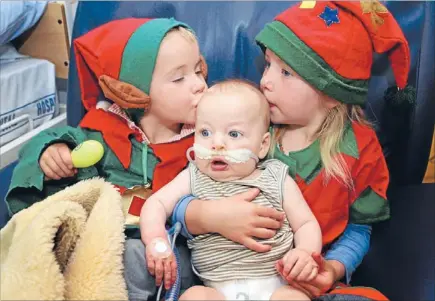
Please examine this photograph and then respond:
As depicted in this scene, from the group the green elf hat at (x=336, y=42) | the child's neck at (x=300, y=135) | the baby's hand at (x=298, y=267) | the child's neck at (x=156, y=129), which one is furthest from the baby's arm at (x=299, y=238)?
the child's neck at (x=156, y=129)

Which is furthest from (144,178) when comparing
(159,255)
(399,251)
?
(399,251)

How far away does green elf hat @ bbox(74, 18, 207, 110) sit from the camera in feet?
3.68

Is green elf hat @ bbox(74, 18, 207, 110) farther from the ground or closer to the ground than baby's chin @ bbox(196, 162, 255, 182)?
farther from the ground

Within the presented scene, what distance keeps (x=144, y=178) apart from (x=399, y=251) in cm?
53

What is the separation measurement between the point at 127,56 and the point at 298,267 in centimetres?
55

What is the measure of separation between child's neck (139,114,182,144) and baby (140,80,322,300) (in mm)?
177

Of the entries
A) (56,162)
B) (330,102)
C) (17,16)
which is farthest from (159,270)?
(17,16)

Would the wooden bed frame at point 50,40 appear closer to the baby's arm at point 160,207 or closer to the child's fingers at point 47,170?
the child's fingers at point 47,170

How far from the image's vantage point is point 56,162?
1145 millimetres

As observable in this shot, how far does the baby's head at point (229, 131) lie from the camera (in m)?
1.01

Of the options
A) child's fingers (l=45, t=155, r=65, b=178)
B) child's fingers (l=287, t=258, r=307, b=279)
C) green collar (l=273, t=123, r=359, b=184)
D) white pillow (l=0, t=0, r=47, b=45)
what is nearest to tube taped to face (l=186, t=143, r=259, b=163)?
green collar (l=273, t=123, r=359, b=184)

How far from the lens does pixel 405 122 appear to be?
1202 mm

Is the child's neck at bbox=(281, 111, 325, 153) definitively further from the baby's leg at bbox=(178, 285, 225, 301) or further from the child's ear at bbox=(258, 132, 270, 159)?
the baby's leg at bbox=(178, 285, 225, 301)

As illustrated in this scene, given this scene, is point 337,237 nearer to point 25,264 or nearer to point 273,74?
point 273,74
